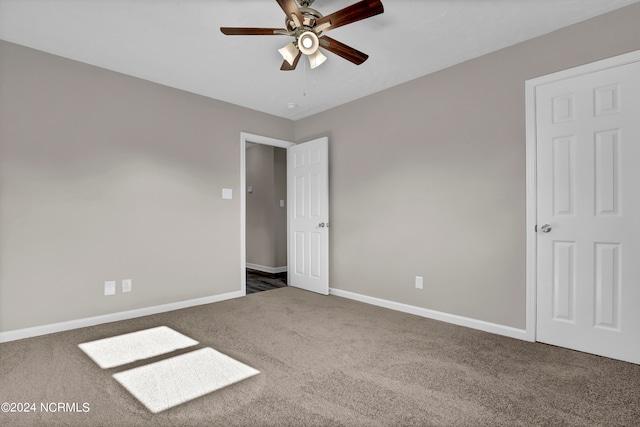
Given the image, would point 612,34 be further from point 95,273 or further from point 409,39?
point 95,273

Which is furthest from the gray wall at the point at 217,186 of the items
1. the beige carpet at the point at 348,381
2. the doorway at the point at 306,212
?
the beige carpet at the point at 348,381

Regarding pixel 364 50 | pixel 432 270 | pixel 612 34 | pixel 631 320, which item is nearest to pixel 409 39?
pixel 364 50

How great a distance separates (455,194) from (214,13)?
8.57 feet

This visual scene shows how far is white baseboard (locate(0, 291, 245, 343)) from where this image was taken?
108 inches

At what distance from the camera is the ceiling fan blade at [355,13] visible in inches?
73.8

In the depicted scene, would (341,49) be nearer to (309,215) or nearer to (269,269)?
(309,215)

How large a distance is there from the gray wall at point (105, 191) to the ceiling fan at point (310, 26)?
6.15 ft

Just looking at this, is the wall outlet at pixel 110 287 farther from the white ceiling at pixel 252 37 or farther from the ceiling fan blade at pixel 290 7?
the ceiling fan blade at pixel 290 7

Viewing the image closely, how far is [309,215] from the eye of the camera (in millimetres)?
4594

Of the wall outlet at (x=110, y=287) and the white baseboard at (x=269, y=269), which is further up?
the wall outlet at (x=110, y=287)

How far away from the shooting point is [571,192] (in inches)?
99.8

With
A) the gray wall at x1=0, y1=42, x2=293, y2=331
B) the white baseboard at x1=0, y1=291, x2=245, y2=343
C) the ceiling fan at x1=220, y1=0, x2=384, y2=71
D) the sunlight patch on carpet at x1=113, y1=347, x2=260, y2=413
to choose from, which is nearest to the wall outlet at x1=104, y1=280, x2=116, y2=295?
the gray wall at x1=0, y1=42, x2=293, y2=331

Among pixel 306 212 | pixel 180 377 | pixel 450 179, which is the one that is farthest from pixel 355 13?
pixel 306 212

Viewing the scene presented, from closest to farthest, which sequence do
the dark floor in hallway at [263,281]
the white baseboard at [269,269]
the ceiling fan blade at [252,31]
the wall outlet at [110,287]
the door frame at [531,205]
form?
the ceiling fan blade at [252,31] → the door frame at [531,205] → the wall outlet at [110,287] → the dark floor in hallway at [263,281] → the white baseboard at [269,269]
